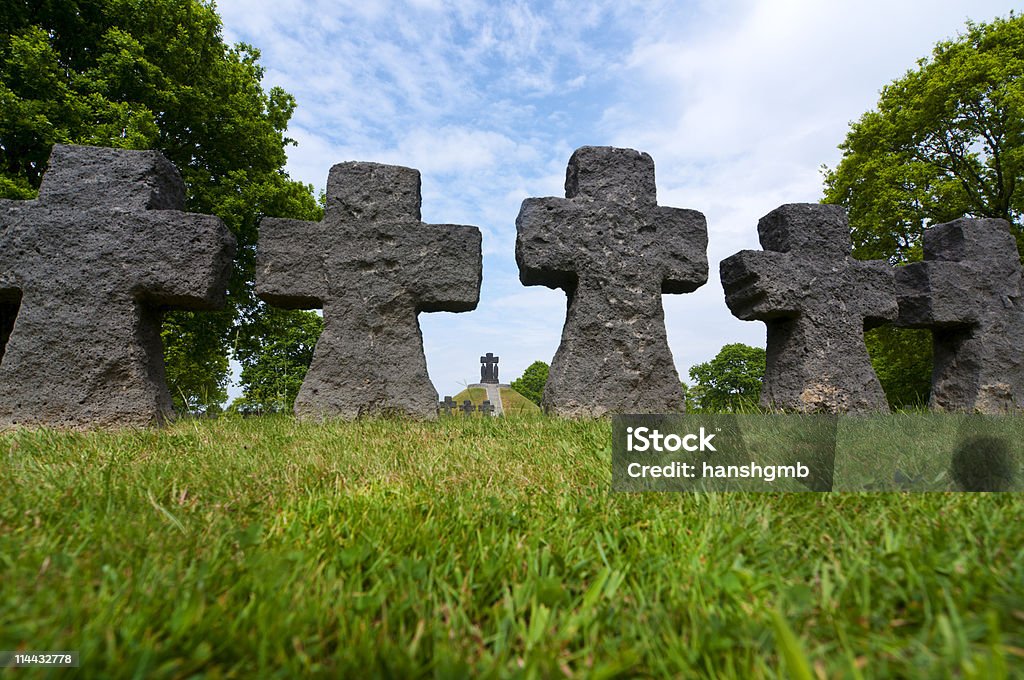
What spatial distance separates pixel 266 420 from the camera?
174 inches

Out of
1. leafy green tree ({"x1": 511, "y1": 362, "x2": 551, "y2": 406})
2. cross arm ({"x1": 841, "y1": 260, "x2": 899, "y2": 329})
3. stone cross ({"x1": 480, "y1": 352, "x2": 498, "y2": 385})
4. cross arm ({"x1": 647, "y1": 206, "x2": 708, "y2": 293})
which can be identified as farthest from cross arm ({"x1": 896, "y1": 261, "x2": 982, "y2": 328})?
leafy green tree ({"x1": 511, "y1": 362, "x2": 551, "y2": 406})

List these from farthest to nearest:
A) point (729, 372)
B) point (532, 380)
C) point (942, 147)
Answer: point (532, 380) → point (729, 372) → point (942, 147)

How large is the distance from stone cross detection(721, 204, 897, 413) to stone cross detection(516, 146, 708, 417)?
23.1 inches

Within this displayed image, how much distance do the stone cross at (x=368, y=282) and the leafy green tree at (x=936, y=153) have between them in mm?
11171

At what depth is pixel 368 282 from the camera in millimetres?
4672

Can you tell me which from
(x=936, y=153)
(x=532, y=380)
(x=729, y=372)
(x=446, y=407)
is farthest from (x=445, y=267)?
(x=532, y=380)

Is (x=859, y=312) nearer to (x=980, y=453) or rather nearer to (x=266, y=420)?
(x=980, y=453)

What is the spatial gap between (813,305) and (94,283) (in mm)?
6217

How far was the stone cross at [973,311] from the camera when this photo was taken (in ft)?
18.5

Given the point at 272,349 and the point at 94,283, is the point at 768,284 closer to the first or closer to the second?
the point at 94,283

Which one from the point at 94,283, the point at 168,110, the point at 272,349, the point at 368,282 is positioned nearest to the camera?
the point at 94,283

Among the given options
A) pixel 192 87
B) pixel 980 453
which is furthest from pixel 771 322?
pixel 192 87

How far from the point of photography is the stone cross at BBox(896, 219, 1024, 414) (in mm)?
5641

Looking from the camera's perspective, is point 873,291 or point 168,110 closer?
point 873,291
